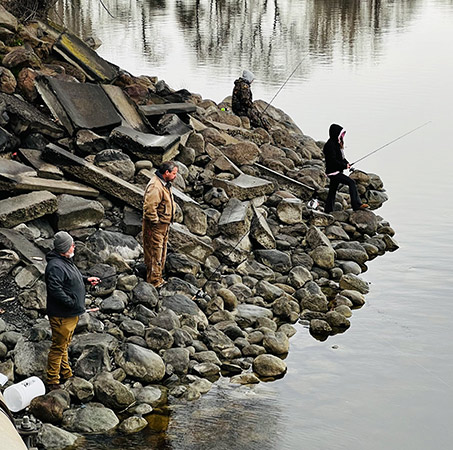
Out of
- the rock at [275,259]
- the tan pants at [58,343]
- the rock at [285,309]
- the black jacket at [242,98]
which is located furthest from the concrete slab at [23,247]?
the black jacket at [242,98]

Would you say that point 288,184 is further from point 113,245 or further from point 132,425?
point 132,425

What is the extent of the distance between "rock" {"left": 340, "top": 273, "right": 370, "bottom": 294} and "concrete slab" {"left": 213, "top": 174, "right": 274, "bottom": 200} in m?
2.44

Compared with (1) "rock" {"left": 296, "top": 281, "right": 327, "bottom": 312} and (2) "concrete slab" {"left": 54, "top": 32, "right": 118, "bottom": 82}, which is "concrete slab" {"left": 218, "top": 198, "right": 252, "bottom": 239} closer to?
(1) "rock" {"left": 296, "top": 281, "right": 327, "bottom": 312}

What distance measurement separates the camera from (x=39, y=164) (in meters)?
12.3

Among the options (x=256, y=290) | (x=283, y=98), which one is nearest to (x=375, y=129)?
(x=283, y=98)

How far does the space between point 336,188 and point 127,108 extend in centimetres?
431

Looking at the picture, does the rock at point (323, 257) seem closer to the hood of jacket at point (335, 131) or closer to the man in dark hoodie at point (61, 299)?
the hood of jacket at point (335, 131)

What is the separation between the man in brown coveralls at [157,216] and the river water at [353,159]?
7.07ft

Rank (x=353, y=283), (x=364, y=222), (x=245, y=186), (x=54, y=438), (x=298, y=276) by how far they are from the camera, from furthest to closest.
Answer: (x=364, y=222) → (x=245, y=186) → (x=353, y=283) → (x=298, y=276) → (x=54, y=438)

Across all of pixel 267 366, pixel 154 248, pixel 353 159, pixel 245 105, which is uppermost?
pixel 154 248

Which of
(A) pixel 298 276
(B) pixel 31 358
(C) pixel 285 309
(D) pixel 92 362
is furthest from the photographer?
(A) pixel 298 276

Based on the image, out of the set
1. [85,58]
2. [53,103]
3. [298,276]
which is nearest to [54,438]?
[298,276]

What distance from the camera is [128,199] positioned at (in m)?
12.2

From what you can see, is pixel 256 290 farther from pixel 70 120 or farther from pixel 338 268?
pixel 70 120
